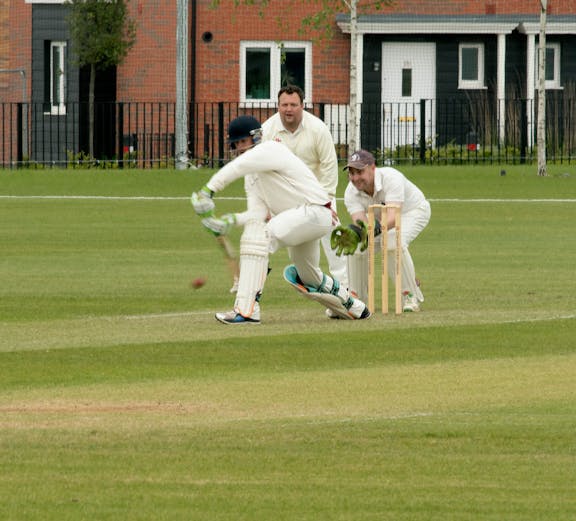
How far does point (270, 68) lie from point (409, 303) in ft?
96.0

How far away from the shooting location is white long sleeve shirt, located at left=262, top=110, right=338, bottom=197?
46.3 feet

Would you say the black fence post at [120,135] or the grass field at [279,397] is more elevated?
the black fence post at [120,135]

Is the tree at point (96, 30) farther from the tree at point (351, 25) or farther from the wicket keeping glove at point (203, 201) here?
the wicket keeping glove at point (203, 201)

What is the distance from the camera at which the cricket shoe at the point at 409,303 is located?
1384cm

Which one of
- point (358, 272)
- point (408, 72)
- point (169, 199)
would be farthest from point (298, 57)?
point (358, 272)

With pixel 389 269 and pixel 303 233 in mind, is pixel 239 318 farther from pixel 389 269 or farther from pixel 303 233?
pixel 389 269

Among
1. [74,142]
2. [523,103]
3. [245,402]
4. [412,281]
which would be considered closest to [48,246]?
[412,281]

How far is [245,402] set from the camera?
30.2 feet

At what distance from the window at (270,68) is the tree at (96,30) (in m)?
4.73

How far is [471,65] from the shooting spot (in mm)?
43156

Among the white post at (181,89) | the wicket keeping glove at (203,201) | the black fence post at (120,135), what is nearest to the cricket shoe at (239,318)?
the wicket keeping glove at (203,201)

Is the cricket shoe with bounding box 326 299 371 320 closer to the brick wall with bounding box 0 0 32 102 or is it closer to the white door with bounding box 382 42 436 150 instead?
the white door with bounding box 382 42 436 150

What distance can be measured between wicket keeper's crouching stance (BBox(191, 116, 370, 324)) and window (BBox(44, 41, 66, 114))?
2911 cm

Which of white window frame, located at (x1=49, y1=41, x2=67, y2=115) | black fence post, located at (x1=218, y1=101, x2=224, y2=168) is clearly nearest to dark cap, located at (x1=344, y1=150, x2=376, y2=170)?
black fence post, located at (x1=218, y1=101, x2=224, y2=168)
